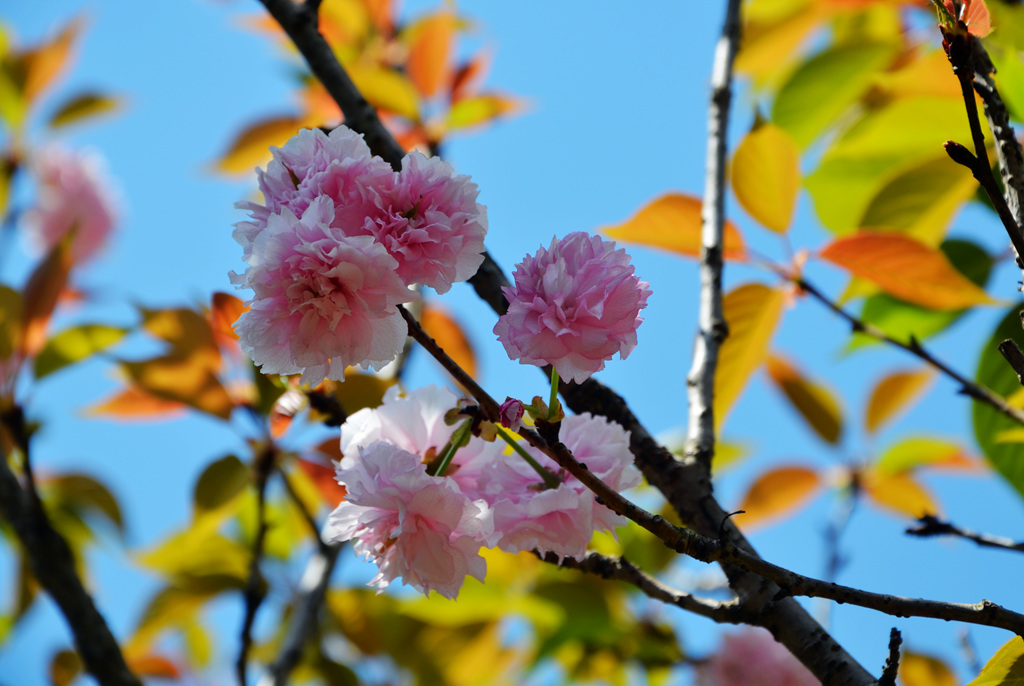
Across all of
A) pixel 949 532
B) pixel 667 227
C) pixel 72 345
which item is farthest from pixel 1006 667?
pixel 72 345

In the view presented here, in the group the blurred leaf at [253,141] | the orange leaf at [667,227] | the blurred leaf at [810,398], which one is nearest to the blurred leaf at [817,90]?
the orange leaf at [667,227]

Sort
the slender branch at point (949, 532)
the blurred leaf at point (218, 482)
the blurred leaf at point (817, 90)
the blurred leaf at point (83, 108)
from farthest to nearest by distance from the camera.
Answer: the blurred leaf at point (83, 108), the blurred leaf at point (817, 90), the blurred leaf at point (218, 482), the slender branch at point (949, 532)

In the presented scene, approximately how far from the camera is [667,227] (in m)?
1.10

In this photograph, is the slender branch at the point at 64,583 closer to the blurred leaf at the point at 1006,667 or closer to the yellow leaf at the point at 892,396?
the blurred leaf at the point at 1006,667

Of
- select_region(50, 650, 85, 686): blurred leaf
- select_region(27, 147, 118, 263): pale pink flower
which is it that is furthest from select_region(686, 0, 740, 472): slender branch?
select_region(27, 147, 118, 263): pale pink flower

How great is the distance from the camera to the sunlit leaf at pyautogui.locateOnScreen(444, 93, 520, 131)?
5.50 feet

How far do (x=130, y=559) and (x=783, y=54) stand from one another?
5.50ft

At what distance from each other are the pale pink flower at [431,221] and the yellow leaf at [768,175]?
648 mm

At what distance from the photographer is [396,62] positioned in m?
2.11

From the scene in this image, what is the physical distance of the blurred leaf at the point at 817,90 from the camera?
1389 mm

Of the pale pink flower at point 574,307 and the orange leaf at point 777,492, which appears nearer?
the pale pink flower at point 574,307

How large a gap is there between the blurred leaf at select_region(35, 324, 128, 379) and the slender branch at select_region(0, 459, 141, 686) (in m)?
0.30

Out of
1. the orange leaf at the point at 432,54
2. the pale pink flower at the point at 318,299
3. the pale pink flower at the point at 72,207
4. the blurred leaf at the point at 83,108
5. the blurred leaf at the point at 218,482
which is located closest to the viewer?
the pale pink flower at the point at 318,299

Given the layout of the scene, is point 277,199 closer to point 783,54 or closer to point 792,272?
point 792,272
